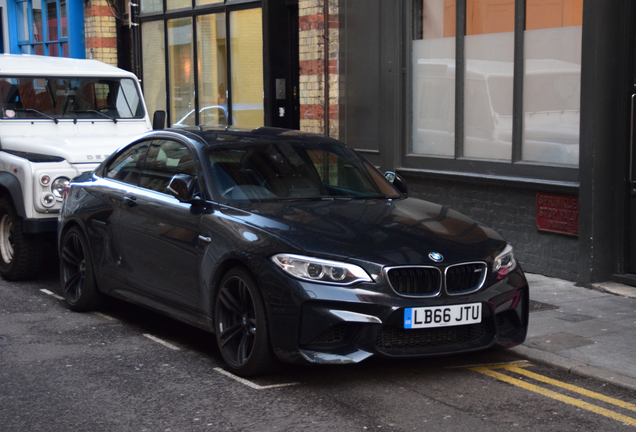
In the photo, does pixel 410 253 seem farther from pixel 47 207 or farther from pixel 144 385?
pixel 47 207

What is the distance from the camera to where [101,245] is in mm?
7012

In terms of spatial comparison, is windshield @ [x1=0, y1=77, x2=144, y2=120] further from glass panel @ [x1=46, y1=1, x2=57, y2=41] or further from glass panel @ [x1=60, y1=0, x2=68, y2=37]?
glass panel @ [x1=46, y1=1, x2=57, y2=41]

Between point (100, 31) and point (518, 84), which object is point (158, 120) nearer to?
point (518, 84)

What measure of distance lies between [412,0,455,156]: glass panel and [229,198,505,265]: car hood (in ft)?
14.0

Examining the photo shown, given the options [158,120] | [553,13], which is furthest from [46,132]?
[553,13]

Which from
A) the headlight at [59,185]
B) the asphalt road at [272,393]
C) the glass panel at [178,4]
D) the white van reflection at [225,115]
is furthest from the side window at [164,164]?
the glass panel at [178,4]

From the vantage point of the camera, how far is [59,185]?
8.30 meters

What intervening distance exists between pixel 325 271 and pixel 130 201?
2286 millimetres

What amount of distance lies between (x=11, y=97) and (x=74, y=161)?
5.34ft

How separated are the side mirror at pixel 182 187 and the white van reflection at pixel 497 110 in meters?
4.31

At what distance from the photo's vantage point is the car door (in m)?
5.93

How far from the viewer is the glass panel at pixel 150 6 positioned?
16.2 meters

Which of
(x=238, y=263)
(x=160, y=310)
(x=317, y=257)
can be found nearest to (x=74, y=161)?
(x=160, y=310)

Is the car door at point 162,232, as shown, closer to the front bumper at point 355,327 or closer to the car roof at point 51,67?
the front bumper at point 355,327
